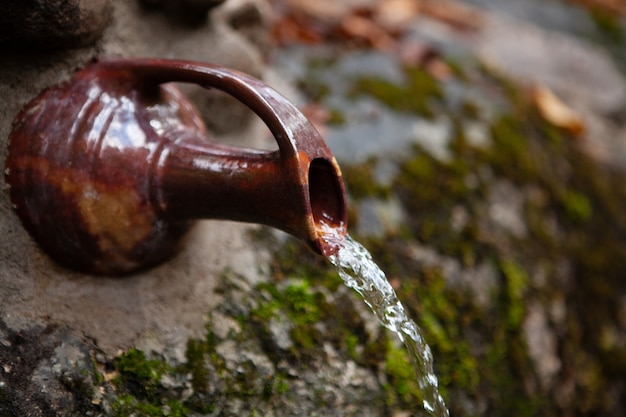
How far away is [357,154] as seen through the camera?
2113 mm

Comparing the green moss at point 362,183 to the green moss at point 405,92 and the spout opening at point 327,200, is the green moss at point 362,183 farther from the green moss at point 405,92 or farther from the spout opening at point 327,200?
the spout opening at point 327,200

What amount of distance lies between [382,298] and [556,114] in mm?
1686

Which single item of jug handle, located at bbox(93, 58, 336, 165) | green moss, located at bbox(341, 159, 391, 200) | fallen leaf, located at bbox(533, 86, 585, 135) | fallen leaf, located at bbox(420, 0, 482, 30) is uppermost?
jug handle, located at bbox(93, 58, 336, 165)

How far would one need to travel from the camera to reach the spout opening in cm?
128

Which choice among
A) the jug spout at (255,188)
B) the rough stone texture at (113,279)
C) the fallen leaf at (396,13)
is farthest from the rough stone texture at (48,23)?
the fallen leaf at (396,13)

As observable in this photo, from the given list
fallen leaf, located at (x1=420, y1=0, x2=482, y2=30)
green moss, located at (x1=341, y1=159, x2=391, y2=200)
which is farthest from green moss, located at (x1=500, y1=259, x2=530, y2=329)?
fallen leaf, located at (x1=420, y1=0, x2=482, y2=30)

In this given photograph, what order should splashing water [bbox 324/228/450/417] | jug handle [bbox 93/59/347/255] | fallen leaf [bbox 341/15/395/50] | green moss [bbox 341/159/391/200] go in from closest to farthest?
jug handle [bbox 93/59/347/255] → splashing water [bbox 324/228/450/417] → green moss [bbox 341/159/391/200] → fallen leaf [bbox 341/15/395/50]

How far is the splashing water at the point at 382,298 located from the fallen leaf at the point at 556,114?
157cm

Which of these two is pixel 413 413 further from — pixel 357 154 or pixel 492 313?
pixel 357 154

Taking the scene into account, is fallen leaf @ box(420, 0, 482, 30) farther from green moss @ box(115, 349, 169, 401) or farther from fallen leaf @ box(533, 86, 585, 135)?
green moss @ box(115, 349, 169, 401)

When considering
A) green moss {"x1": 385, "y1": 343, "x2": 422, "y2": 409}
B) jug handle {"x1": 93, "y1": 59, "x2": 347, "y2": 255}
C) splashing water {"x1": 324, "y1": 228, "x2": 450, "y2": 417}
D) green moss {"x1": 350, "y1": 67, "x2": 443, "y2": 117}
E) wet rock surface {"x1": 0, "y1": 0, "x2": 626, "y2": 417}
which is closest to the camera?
jug handle {"x1": 93, "y1": 59, "x2": 347, "y2": 255}

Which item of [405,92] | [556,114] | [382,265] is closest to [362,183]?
[382,265]

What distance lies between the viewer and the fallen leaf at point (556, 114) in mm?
2732

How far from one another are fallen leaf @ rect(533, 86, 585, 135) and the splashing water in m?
1.57
